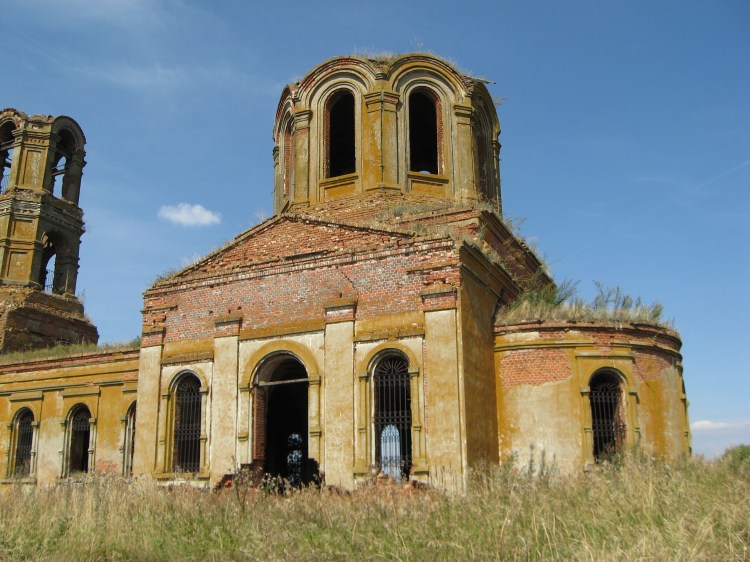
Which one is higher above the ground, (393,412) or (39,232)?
(39,232)

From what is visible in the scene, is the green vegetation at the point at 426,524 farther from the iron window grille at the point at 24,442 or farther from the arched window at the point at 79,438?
the iron window grille at the point at 24,442

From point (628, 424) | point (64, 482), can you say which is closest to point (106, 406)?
point (64, 482)

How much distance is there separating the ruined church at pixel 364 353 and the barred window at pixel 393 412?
4 cm

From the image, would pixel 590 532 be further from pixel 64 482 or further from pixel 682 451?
pixel 64 482

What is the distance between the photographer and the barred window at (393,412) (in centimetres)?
1323

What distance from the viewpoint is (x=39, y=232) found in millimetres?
23922

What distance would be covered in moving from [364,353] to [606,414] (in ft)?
16.1

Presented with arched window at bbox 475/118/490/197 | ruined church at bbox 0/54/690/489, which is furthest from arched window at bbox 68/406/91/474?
arched window at bbox 475/118/490/197

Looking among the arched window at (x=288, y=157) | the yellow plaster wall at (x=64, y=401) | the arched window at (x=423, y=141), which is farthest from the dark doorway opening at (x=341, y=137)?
the yellow plaster wall at (x=64, y=401)

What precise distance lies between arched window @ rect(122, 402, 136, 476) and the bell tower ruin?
6.35 metres

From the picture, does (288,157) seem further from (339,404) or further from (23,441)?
(23,441)

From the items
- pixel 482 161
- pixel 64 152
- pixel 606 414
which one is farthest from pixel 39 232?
pixel 606 414

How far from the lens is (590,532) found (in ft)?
25.2

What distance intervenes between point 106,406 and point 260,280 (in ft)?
21.1
